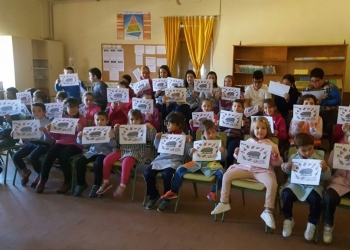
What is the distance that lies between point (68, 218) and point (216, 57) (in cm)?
574

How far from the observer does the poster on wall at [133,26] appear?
8445 mm

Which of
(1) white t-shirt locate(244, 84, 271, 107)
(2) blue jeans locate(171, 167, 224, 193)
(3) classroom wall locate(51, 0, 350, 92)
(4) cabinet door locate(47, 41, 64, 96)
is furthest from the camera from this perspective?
(4) cabinet door locate(47, 41, 64, 96)

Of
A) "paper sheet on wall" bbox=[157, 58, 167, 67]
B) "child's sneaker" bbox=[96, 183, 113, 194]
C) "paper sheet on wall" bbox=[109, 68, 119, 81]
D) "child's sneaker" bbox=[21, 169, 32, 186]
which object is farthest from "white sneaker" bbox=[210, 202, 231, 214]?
"paper sheet on wall" bbox=[109, 68, 119, 81]

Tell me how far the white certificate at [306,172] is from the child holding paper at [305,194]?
41 mm

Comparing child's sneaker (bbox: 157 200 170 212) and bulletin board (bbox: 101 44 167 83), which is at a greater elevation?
bulletin board (bbox: 101 44 167 83)

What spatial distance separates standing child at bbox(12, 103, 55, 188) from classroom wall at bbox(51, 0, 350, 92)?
476 centimetres

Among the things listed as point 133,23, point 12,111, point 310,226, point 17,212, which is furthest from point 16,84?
point 310,226

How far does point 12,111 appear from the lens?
453 cm

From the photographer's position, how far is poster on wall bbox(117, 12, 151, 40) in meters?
8.45

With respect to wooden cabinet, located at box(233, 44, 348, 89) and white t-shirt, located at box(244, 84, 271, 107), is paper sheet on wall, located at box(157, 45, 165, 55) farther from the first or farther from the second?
white t-shirt, located at box(244, 84, 271, 107)

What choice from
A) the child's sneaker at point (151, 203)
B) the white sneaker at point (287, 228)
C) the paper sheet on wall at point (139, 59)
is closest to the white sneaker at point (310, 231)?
the white sneaker at point (287, 228)

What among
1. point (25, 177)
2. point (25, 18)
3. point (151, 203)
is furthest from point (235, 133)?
point (25, 18)

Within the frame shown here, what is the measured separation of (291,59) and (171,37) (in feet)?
9.39

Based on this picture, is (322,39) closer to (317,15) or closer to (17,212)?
(317,15)
